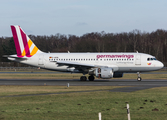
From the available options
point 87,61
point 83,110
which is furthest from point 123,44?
point 83,110

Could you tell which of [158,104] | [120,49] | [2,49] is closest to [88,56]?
[158,104]

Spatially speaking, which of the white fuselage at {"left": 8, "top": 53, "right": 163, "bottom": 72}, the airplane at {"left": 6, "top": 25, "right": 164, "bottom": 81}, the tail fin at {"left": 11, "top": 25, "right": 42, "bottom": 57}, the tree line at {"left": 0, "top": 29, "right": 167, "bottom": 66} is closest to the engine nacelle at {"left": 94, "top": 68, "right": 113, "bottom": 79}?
the airplane at {"left": 6, "top": 25, "right": 164, "bottom": 81}

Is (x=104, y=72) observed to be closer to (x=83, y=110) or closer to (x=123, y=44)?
(x=83, y=110)

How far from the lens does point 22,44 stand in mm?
43594

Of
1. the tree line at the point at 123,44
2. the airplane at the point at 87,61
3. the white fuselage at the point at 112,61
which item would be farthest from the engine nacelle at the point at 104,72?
the tree line at the point at 123,44

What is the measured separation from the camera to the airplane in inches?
1577

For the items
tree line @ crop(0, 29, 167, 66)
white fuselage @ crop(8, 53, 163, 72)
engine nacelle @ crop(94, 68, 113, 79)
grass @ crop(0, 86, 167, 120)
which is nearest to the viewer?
grass @ crop(0, 86, 167, 120)

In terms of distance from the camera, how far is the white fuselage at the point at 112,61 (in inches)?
1594

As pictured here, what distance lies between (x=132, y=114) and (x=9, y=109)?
22.7ft

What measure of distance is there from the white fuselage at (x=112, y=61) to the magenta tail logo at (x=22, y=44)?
6.18 ft

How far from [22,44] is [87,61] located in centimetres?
1101

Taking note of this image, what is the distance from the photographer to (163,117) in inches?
511

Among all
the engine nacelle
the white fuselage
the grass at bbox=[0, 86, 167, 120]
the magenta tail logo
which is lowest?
the grass at bbox=[0, 86, 167, 120]

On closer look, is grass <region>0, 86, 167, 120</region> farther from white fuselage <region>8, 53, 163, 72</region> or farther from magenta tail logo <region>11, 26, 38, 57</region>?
magenta tail logo <region>11, 26, 38, 57</region>
